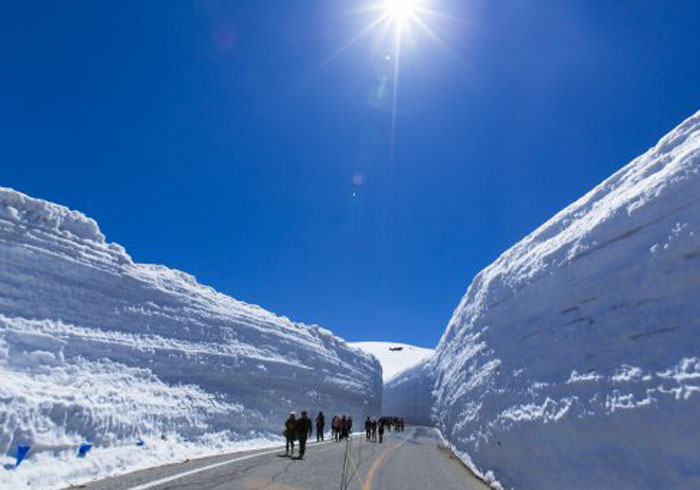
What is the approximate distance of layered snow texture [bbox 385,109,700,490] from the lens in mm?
5984

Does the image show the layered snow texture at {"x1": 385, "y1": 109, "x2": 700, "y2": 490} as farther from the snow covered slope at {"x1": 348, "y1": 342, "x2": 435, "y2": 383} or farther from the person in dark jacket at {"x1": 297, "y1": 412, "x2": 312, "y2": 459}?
the snow covered slope at {"x1": 348, "y1": 342, "x2": 435, "y2": 383}

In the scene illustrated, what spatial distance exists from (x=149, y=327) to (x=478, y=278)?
1706 cm

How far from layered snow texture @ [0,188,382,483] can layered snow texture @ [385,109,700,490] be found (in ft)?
32.9

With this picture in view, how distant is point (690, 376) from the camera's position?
569cm

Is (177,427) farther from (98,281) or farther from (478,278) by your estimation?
(478,278)

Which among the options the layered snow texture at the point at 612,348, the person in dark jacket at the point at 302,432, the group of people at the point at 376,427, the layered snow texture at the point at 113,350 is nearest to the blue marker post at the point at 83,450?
the layered snow texture at the point at 113,350

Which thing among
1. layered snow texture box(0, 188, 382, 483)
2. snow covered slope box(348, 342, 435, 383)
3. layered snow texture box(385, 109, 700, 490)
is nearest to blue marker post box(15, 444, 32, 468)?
layered snow texture box(0, 188, 382, 483)

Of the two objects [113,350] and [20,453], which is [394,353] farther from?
[20,453]

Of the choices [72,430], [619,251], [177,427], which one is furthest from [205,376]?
[619,251]

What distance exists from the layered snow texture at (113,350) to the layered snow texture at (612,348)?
10022 mm

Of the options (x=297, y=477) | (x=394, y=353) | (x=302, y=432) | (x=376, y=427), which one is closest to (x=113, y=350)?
(x=302, y=432)

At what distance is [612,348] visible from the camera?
742 cm

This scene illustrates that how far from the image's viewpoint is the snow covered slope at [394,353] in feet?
399

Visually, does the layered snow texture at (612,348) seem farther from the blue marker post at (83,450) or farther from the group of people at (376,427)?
the group of people at (376,427)
